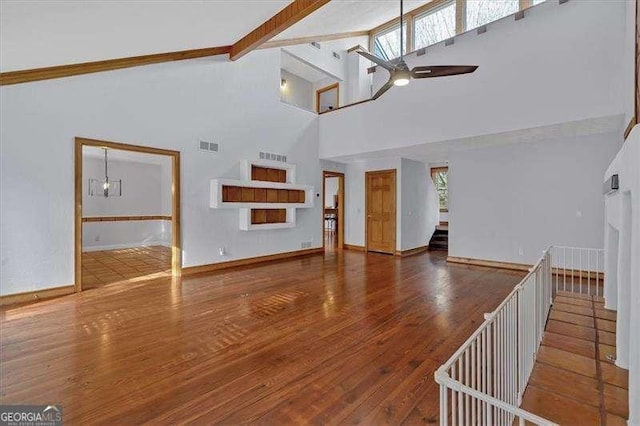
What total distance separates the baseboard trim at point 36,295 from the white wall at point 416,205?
653cm

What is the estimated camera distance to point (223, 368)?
7.57ft

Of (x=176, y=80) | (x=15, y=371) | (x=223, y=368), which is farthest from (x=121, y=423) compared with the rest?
(x=176, y=80)

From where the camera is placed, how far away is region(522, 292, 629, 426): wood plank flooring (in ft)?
6.08

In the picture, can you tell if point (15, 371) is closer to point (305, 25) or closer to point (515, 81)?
point (305, 25)

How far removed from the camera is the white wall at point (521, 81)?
4109mm

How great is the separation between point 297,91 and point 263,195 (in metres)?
4.76

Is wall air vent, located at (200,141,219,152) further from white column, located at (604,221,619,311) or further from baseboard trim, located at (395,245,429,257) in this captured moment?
white column, located at (604,221,619,311)

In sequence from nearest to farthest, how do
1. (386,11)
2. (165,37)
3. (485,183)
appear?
(165,37) → (485,183) → (386,11)

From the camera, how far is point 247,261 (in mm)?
6270

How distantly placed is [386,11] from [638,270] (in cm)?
802

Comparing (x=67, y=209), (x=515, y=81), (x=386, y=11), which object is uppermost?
(x=386, y=11)

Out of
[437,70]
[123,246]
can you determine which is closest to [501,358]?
[437,70]

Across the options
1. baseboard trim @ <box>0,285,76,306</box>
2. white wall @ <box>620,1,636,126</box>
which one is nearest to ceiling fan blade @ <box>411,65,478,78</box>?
white wall @ <box>620,1,636,126</box>

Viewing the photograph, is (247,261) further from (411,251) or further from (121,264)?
(411,251)
